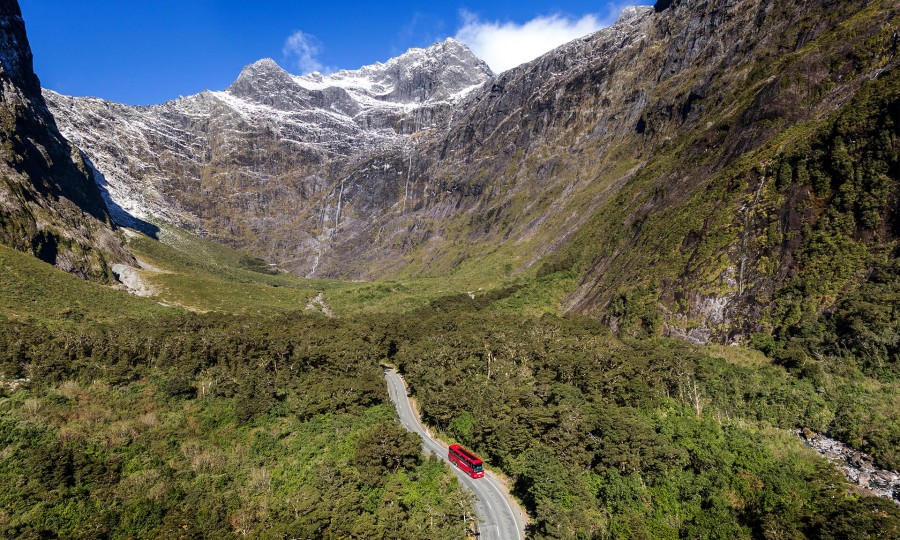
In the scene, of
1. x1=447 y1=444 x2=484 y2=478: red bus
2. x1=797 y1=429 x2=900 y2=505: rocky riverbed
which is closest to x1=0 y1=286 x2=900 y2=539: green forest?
x1=797 y1=429 x2=900 y2=505: rocky riverbed

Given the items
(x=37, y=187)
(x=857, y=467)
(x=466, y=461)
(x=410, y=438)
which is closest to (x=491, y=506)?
(x=466, y=461)

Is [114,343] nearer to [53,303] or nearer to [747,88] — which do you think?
[53,303]

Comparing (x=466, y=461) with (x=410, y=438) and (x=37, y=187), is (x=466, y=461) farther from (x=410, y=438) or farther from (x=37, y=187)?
(x=37, y=187)

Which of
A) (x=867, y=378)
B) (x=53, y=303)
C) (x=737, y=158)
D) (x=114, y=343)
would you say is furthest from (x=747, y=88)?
(x=53, y=303)

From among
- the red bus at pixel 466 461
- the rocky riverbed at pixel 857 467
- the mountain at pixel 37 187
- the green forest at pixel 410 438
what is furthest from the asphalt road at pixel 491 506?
the mountain at pixel 37 187

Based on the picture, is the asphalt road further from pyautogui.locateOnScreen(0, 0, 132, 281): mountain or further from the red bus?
pyautogui.locateOnScreen(0, 0, 132, 281): mountain
